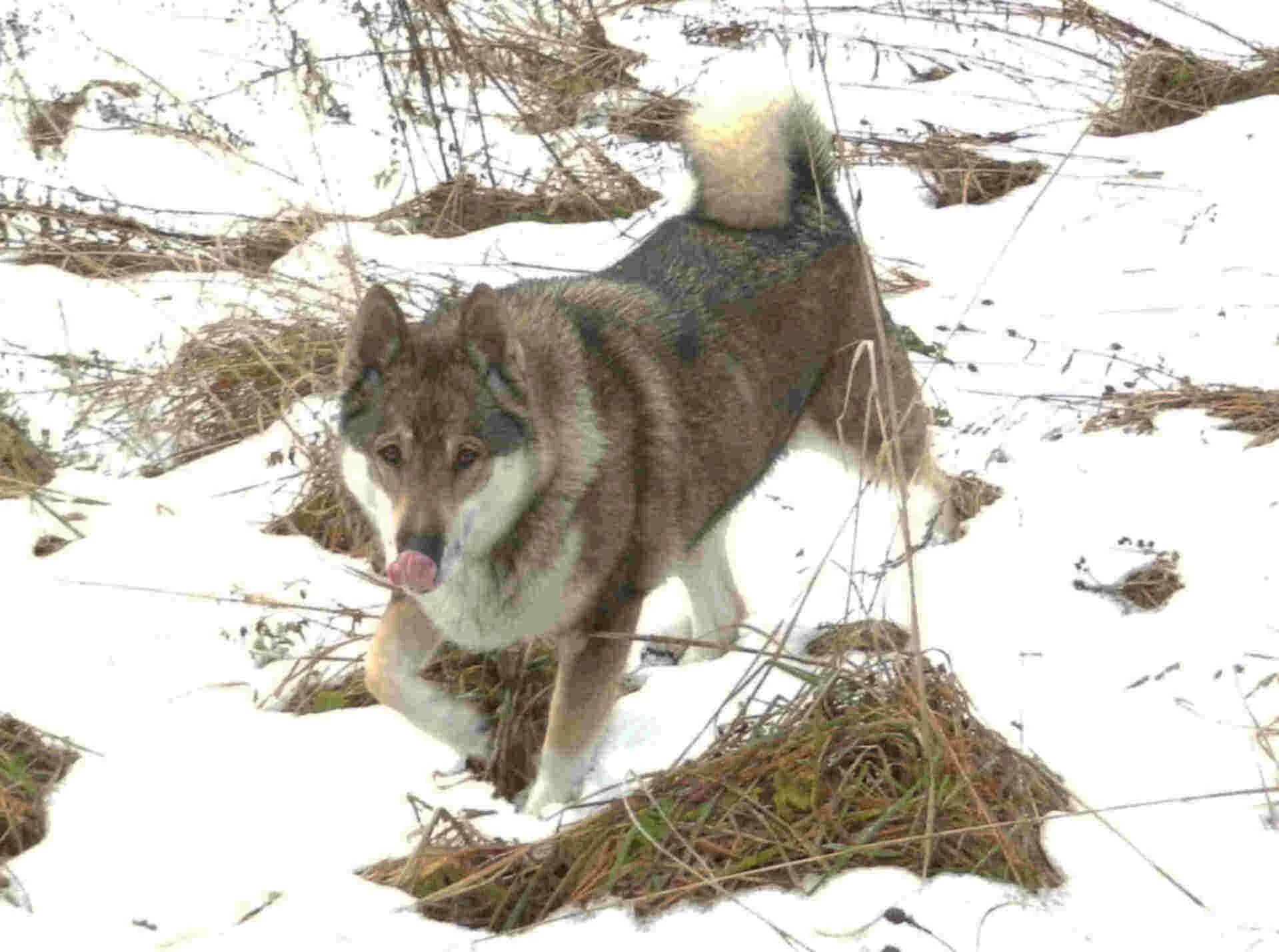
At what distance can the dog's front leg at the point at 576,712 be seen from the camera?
3.19m

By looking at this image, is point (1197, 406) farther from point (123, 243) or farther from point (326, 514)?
point (123, 243)

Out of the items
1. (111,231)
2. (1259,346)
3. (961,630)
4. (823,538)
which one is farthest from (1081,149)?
(111,231)

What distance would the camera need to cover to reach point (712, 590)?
3951 mm

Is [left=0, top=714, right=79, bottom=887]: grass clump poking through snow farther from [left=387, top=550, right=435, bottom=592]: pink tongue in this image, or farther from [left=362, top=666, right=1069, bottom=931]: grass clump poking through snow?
[left=387, top=550, right=435, bottom=592]: pink tongue

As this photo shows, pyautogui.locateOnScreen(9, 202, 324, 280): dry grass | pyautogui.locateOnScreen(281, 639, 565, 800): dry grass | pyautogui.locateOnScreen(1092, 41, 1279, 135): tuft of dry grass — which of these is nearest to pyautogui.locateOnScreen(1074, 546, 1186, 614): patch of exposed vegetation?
pyautogui.locateOnScreen(281, 639, 565, 800): dry grass

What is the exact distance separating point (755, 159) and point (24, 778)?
2279mm

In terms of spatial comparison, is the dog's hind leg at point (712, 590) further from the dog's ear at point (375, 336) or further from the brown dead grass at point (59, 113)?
the brown dead grass at point (59, 113)

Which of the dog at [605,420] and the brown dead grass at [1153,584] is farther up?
the dog at [605,420]

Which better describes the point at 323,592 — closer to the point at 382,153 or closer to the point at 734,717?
the point at 734,717

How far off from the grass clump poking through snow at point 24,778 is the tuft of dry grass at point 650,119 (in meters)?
4.16

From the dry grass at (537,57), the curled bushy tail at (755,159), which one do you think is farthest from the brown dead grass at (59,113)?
the curled bushy tail at (755,159)

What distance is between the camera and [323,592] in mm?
3984

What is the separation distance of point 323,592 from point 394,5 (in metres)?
2.83

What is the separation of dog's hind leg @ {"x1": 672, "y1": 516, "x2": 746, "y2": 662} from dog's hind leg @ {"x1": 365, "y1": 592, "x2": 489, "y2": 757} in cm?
70
